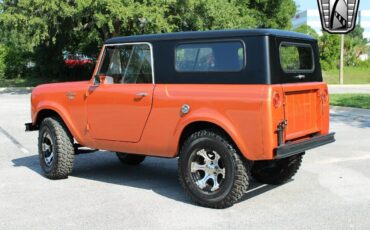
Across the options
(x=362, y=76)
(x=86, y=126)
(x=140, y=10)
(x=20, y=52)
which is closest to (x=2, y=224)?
(x=86, y=126)

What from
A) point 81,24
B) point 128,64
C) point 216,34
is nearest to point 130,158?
point 128,64

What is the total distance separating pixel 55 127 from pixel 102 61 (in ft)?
3.62

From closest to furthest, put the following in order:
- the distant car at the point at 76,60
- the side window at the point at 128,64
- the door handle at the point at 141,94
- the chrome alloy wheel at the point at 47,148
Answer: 1. the door handle at the point at 141,94
2. the side window at the point at 128,64
3. the chrome alloy wheel at the point at 47,148
4. the distant car at the point at 76,60

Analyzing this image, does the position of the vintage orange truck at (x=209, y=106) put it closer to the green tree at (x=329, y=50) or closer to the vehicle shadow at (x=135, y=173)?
the vehicle shadow at (x=135, y=173)

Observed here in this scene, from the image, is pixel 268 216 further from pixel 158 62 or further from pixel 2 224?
pixel 2 224

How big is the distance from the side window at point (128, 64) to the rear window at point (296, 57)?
1.50 meters

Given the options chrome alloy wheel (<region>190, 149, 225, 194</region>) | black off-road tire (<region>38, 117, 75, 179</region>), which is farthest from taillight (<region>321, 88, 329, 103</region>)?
black off-road tire (<region>38, 117, 75, 179</region>)

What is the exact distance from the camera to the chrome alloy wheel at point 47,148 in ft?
24.0

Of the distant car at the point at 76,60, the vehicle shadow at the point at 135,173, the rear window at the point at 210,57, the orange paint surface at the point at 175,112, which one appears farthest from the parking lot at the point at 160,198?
the distant car at the point at 76,60

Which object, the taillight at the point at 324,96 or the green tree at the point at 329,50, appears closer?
the taillight at the point at 324,96

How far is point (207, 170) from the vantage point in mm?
5734

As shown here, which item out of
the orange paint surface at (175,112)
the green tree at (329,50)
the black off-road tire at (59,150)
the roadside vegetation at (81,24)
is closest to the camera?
the orange paint surface at (175,112)

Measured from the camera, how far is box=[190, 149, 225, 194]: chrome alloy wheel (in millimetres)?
5688

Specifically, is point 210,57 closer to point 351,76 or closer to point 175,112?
point 175,112
